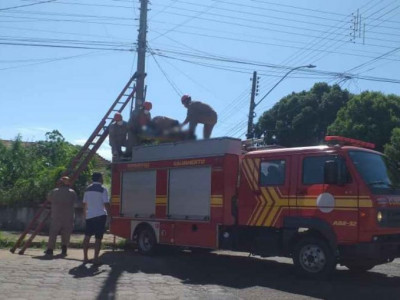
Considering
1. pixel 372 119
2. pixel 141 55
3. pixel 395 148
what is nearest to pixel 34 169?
pixel 141 55

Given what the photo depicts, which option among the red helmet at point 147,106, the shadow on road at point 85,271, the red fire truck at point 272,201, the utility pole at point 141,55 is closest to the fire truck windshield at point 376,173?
the red fire truck at point 272,201

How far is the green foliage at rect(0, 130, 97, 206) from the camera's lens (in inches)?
735

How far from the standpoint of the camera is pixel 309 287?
920 cm

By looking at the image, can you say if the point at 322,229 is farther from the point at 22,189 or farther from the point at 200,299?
the point at 22,189

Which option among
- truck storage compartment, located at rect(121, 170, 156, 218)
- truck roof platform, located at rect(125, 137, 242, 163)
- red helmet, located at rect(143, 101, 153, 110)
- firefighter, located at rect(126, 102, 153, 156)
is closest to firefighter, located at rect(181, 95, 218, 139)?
truck roof platform, located at rect(125, 137, 242, 163)

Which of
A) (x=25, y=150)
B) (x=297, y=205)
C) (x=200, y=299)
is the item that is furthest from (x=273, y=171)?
(x=25, y=150)

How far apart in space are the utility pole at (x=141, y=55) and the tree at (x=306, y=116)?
17.9 m

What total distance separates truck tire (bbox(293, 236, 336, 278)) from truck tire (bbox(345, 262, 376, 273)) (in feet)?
3.73

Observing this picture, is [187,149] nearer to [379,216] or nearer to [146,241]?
[146,241]

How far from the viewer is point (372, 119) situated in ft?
95.0

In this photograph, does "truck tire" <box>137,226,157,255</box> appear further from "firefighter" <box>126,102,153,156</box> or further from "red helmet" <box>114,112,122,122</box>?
"red helmet" <box>114,112,122,122</box>

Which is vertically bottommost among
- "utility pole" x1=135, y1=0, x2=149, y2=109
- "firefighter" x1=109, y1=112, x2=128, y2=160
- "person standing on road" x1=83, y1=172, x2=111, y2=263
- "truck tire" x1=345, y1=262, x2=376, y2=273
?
"truck tire" x1=345, y1=262, x2=376, y2=273

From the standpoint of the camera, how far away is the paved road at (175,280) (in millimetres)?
8492

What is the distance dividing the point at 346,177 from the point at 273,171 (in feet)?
5.23
